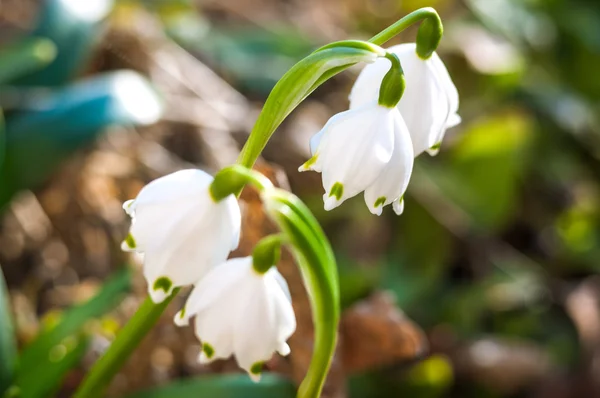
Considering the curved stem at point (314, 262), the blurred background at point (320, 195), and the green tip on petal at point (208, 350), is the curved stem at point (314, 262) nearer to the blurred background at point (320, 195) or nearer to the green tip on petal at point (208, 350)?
the green tip on petal at point (208, 350)

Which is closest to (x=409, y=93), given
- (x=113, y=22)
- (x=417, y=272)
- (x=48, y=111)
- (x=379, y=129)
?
(x=379, y=129)

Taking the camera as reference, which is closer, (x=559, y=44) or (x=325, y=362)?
(x=325, y=362)

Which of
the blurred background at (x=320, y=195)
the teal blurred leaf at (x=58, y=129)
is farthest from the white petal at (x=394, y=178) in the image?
the teal blurred leaf at (x=58, y=129)

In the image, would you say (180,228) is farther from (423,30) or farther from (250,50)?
(250,50)

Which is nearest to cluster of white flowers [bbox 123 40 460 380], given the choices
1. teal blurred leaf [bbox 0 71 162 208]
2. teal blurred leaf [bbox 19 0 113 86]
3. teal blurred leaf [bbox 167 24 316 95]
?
teal blurred leaf [bbox 0 71 162 208]

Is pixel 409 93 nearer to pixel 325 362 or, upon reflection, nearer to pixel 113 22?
pixel 325 362

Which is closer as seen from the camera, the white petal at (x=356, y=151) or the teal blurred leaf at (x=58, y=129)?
the white petal at (x=356, y=151)
